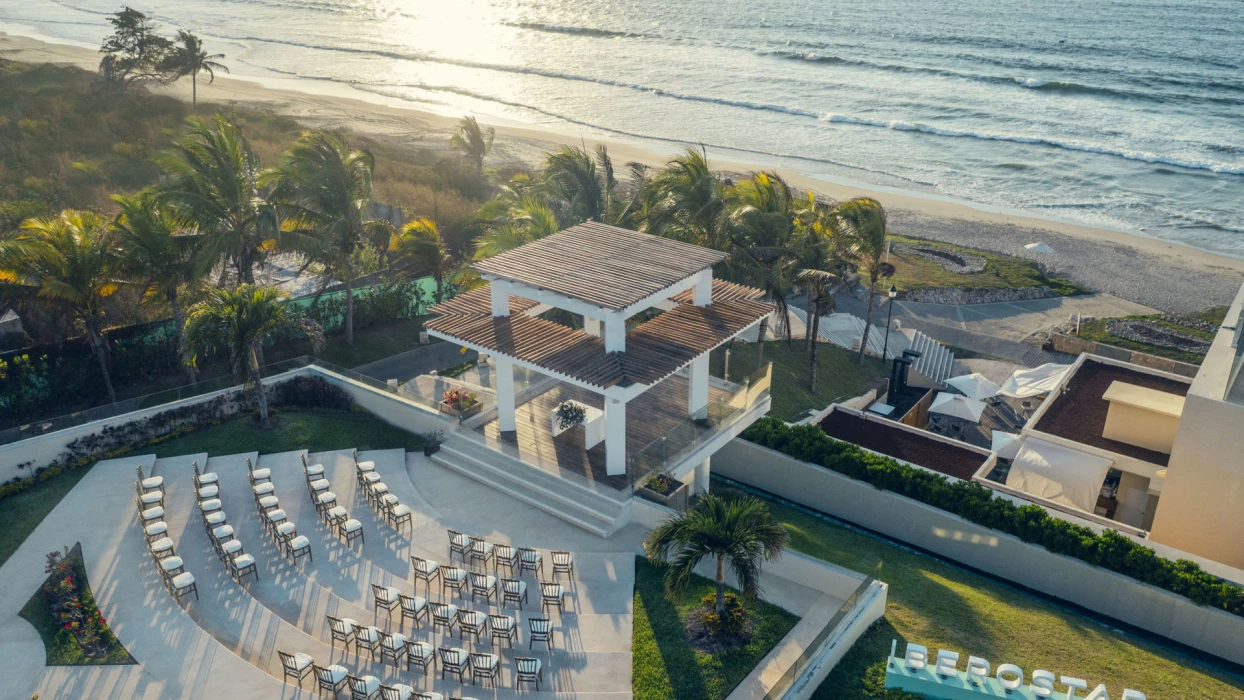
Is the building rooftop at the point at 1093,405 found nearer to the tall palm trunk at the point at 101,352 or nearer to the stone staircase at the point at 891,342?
the stone staircase at the point at 891,342

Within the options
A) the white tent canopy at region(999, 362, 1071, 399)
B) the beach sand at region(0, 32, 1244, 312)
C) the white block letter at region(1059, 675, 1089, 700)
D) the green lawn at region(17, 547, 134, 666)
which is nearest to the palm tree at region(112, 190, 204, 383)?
the green lawn at region(17, 547, 134, 666)

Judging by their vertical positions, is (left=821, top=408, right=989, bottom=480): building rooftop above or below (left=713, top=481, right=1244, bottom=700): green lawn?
below

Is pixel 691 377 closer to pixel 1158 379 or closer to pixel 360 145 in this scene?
pixel 1158 379

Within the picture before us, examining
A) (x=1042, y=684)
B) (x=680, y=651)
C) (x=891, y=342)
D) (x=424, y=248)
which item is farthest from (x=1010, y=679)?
(x=424, y=248)

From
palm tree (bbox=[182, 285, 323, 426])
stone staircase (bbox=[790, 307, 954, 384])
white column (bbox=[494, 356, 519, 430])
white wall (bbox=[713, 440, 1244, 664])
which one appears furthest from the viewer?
stone staircase (bbox=[790, 307, 954, 384])

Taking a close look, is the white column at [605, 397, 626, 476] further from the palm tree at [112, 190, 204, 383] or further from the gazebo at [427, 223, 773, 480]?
the palm tree at [112, 190, 204, 383]

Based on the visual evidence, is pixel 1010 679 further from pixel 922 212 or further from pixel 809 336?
pixel 922 212

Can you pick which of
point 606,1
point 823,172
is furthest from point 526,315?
point 606,1
